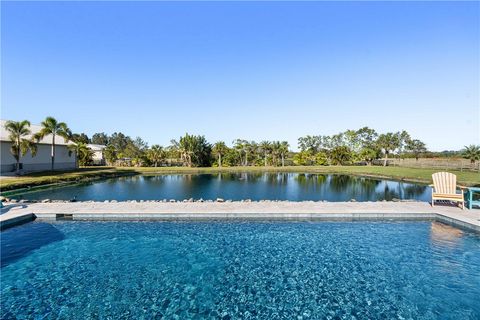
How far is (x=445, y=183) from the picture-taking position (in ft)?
39.3

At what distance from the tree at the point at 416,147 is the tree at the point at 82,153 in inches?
2689

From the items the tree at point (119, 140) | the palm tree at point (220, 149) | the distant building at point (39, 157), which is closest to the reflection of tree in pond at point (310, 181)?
the palm tree at point (220, 149)

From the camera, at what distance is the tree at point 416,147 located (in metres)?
60.5

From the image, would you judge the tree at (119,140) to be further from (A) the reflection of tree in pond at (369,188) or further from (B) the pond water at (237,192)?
(A) the reflection of tree in pond at (369,188)

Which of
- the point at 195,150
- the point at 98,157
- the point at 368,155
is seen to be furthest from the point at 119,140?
the point at 368,155

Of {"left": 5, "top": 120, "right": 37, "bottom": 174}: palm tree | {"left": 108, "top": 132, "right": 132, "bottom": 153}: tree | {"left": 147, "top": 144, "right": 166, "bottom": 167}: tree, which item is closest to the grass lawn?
{"left": 5, "top": 120, "right": 37, "bottom": 174}: palm tree

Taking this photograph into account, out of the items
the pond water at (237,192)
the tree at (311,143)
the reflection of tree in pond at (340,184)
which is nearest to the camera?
the pond water at (237,192)

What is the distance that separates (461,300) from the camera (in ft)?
17.9

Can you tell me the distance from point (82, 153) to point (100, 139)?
70.2m

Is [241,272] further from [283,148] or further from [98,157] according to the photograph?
[98,157]

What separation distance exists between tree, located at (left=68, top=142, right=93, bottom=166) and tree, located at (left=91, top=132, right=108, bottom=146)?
211 feet

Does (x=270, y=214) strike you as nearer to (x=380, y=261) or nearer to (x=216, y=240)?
(x=216, y=240)

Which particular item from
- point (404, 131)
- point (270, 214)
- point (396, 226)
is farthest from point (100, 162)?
point (404, 131)

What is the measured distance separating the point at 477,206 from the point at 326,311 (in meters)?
11.7
